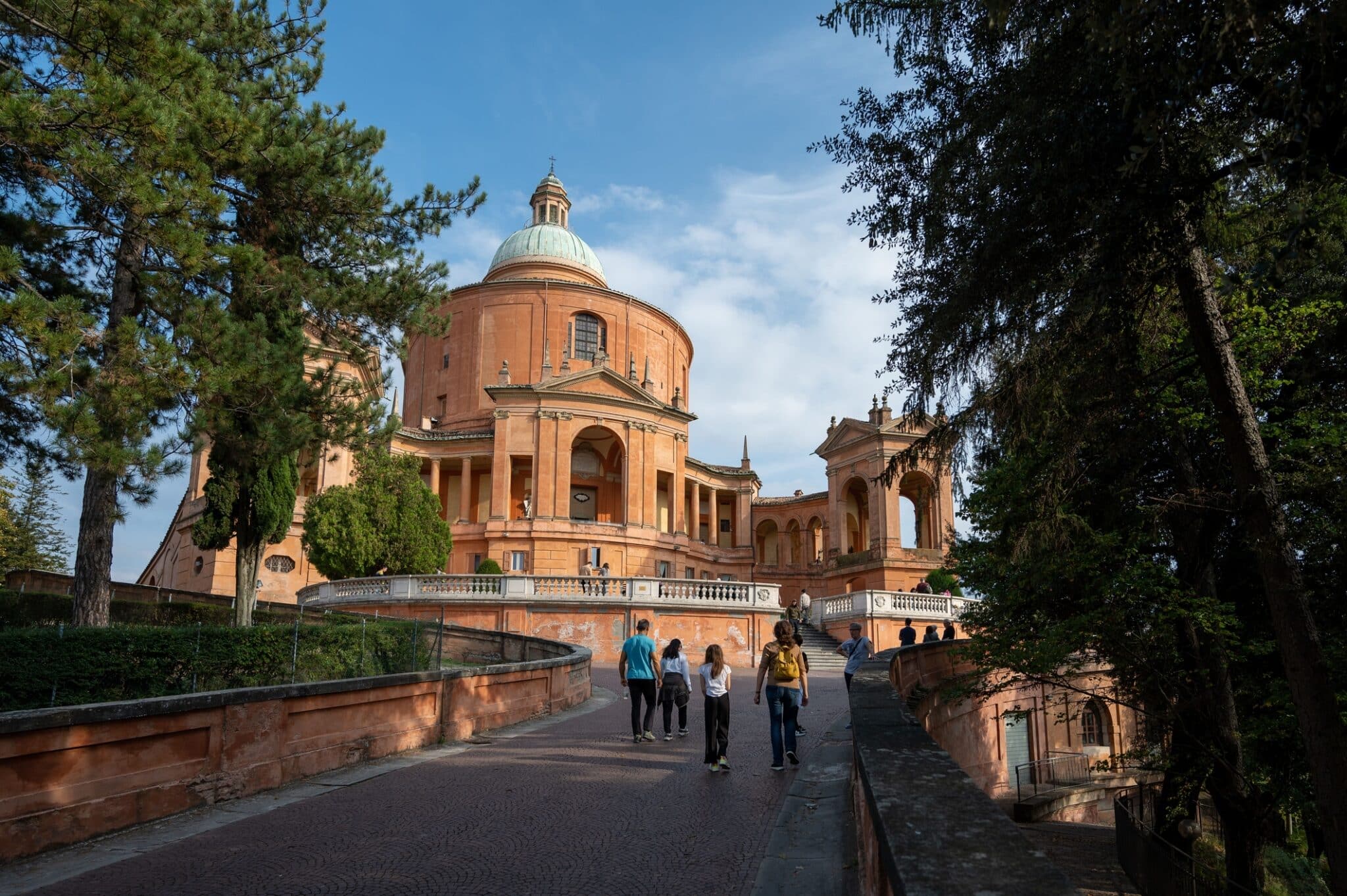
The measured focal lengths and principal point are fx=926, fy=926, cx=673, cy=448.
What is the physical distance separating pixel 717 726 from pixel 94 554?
11.1 m

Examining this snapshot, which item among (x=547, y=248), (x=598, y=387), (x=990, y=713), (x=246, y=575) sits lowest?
(x=990, y=713)

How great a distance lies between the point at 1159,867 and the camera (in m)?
15.8

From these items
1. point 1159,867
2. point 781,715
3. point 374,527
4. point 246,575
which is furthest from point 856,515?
point 781,715

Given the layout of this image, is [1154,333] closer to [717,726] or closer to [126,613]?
[717,726]

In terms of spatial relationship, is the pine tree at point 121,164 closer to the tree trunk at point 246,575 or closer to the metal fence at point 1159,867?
the tree trunk at point 246,575

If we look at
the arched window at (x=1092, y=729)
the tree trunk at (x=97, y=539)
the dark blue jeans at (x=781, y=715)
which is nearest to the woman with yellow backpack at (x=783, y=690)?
the dark blue jeans at (x=781, y=715)

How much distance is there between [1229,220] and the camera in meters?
8.56

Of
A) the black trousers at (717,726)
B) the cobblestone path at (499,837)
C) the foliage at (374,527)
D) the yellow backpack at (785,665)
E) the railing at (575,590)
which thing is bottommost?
the cobblestone path at (499,837)

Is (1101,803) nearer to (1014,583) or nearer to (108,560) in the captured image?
(1014,583)

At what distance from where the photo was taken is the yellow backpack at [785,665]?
952 centimetres

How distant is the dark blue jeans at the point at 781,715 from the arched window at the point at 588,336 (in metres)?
40.0

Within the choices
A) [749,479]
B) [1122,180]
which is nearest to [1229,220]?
[1122,180]

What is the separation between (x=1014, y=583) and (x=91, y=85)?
1409 centimetres

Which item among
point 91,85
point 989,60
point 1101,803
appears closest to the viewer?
point 989,60
